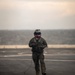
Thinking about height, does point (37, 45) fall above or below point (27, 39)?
above

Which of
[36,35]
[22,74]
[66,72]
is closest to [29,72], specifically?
[22,74]

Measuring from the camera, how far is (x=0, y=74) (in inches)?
511

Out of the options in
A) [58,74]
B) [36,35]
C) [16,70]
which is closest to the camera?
[36,35]

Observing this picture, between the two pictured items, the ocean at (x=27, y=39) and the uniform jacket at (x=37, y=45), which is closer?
the uniform jacket at (x=37, y=45)

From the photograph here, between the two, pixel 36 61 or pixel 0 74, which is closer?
pixel 36 61

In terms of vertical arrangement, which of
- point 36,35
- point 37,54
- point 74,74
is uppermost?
point 36,35

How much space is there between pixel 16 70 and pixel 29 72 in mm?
855

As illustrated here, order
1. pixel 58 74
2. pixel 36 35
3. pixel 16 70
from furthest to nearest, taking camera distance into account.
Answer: pixel 16 70, pixel 58 74, pixel 36 35

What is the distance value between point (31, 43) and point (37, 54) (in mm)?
485

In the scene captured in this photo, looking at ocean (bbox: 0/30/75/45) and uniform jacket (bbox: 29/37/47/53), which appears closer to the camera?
uniform jacket (bbox: 29/37/47/53)

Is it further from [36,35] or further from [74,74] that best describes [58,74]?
[36,35]

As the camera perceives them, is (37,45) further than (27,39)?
No

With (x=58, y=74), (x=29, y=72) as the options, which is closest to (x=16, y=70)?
(x=29, y=72)

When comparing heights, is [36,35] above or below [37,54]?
above
